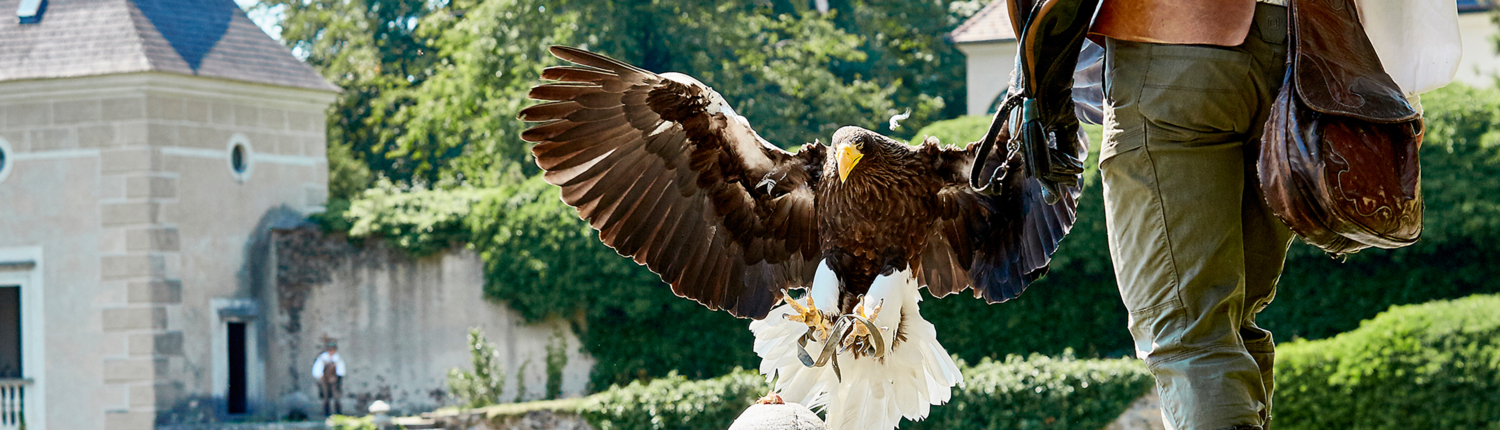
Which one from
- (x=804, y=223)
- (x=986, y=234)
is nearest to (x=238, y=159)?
(x=804, y=223)

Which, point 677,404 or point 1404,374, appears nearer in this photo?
point 1404,374

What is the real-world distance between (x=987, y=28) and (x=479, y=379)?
27.5 feet

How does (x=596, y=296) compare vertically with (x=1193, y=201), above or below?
below

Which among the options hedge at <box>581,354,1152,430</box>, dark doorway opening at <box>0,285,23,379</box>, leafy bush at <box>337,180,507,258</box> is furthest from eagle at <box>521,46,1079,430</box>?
dark doorway opening at <box>0,285,23,379</box>

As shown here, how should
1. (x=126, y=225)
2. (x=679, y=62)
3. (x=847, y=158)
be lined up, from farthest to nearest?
(x=679, y=62) < (x=126, y=225) < (x=847, y=158)

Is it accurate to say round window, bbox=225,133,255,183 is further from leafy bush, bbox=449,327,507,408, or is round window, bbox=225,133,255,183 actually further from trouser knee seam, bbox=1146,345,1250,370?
trouser knee seam, bbox=1146,345,1250,370

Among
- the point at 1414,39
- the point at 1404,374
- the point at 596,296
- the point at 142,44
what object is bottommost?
the point at 1404,374

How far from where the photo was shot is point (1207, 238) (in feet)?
7.86

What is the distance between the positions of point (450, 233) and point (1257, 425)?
54.7 feet

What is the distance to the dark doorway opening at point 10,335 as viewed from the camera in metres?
21.7

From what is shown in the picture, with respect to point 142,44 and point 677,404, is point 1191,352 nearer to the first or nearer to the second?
point 677,404

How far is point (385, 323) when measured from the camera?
A: 19.1 meters

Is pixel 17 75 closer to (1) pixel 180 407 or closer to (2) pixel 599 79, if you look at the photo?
(1) pixel 180 407

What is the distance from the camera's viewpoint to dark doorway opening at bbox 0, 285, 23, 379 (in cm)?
2172
